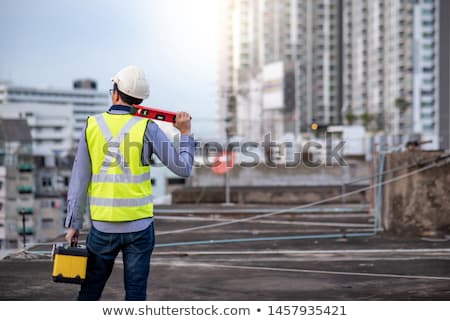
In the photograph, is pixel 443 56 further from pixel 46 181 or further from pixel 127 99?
pixel 127 99

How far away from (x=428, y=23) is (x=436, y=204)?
167 meters

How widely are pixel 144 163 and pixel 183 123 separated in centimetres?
32

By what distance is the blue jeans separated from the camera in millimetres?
4863

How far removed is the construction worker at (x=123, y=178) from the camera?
15.9 ft

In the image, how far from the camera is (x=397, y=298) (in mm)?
6652

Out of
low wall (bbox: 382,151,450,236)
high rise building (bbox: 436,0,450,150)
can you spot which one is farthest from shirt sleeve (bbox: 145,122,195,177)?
high rise building (bbox: 436,0,450,150)

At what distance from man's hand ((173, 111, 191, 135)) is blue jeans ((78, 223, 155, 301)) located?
A: 579mm

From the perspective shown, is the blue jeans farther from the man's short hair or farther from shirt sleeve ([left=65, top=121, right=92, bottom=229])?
the man's short hair

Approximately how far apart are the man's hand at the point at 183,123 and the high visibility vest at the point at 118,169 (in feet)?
0.64

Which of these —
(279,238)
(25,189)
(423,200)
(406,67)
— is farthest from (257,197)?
(406,67)

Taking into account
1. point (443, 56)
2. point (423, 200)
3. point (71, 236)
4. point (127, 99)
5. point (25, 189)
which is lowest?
point (25, 189)

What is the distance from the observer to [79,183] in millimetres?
4898
